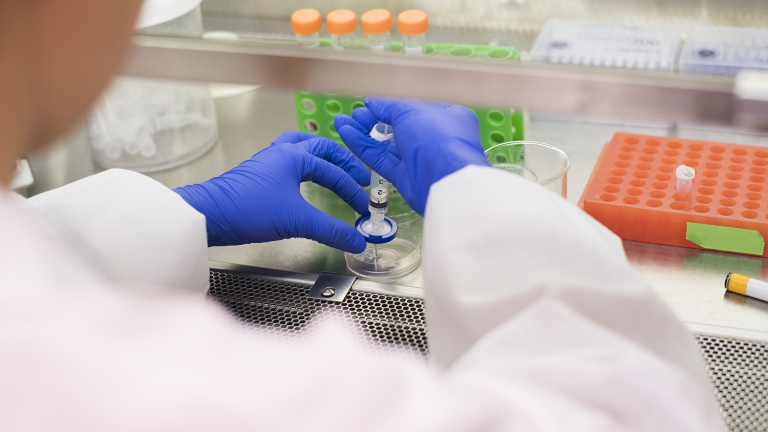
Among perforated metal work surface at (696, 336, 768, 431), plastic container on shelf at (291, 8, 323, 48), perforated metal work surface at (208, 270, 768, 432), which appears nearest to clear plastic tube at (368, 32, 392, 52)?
plastic container on shelf at (291, 8, 323, 48)

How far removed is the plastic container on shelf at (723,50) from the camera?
1.57 m

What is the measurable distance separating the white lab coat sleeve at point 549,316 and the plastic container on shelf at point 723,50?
91 cm

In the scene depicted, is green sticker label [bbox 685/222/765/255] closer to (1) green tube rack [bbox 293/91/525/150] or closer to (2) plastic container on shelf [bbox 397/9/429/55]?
(1) green tube rack [bbox 293/91/525/150]

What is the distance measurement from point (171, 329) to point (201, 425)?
0.25ft

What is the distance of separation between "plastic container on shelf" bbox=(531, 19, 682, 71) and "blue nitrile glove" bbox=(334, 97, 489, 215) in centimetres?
49

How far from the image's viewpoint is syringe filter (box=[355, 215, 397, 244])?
1.31 m

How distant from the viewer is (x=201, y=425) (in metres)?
0.47

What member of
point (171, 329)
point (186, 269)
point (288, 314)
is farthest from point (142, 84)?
point (171, 329)

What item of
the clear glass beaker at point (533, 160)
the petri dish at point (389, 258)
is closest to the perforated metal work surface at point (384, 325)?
the petri dish at point (389, 258)

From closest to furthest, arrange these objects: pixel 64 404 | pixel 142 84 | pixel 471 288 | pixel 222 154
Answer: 1. pixel 64 404
2. pixel 471 288
3. pixel 142 84
4. pixel 222 154

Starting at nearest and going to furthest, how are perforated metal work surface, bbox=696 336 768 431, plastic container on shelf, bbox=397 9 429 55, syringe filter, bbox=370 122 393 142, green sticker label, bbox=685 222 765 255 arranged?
perforated metal work surface, bbox=696 336 768 431, green sticker label, bbox=685 222 765 255, syringe filter, bbox=370 122 393 142, plastic container on shelf, bbox=397 9 429 55

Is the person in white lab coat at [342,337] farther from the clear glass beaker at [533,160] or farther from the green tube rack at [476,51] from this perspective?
the green tube rack at [476,51]

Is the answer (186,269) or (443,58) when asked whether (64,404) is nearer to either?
(443,58)

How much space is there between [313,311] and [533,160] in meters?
0.50
